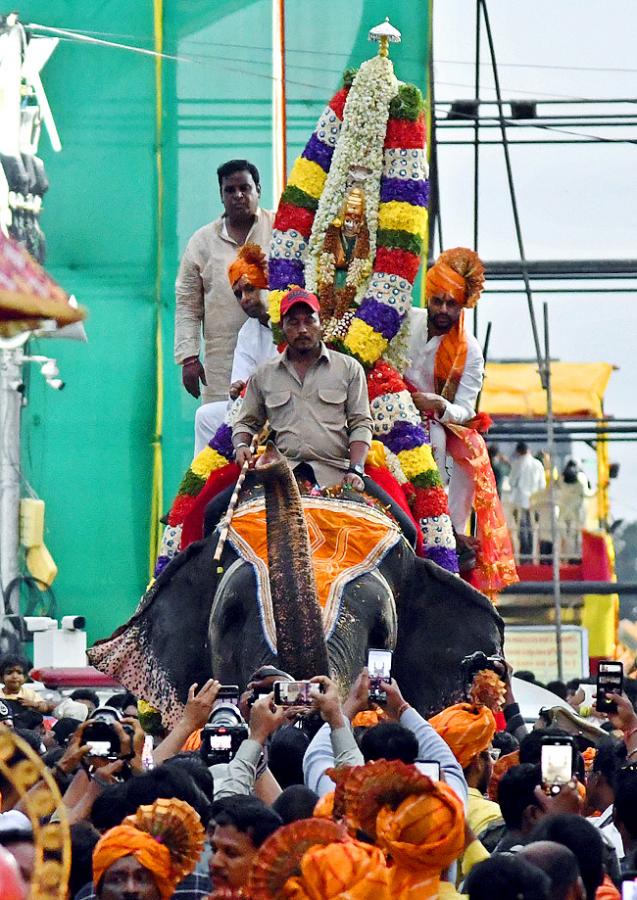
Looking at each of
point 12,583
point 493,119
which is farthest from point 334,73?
point 12,583

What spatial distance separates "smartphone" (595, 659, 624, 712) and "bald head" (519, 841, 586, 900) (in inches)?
120

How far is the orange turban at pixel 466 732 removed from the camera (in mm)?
6961

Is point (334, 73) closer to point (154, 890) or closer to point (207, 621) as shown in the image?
point (207, 621)

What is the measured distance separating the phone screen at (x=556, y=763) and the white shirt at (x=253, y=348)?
5.59 meters

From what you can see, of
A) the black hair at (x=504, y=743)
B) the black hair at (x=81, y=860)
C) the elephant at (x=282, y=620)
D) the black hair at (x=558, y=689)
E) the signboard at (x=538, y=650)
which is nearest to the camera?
the black hair at (x=81, y=860)

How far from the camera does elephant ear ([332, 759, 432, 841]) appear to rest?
16.1 ft

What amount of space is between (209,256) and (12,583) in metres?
4.95

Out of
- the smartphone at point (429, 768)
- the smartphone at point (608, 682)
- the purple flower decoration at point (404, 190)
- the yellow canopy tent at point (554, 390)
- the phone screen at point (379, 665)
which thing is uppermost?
the yellow canopy tent at point (554, 390)

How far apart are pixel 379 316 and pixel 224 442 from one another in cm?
95

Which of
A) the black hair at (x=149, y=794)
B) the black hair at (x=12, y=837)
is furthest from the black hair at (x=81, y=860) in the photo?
the black hair at (x=12, y=837)

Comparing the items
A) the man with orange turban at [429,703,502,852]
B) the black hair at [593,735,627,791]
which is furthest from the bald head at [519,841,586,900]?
the black hair at [593,735,627,791]

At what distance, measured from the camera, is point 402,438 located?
10.6m

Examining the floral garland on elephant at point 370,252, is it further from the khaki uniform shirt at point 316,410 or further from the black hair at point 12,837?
the black hair at point 12,837

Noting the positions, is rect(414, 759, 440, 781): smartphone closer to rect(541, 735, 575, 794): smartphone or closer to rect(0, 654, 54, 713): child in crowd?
rect(541, 735, 575, 794): smartphone
